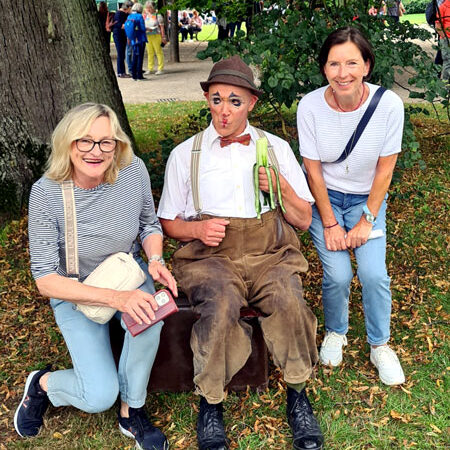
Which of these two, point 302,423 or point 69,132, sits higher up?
point 69,132

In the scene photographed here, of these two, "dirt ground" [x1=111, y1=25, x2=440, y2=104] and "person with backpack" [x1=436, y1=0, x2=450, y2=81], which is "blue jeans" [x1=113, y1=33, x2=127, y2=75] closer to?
"dirt ground" [x1=111, y1=25, x2=440, y2=104]

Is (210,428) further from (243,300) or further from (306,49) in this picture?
(306,49)

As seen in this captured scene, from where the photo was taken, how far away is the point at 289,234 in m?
3.30

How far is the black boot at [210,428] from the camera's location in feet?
9.70

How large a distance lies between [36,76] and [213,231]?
261 cm

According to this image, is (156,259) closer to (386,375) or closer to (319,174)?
(319,174)

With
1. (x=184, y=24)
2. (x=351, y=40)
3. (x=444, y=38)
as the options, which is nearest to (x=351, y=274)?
(x=351, y=40)

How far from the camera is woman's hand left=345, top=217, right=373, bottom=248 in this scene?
3.38m

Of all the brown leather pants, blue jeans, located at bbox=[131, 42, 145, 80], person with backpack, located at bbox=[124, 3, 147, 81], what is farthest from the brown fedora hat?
person with backpack, located at bbox=[124, 3, 147, 81]

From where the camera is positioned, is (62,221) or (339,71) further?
(339,71)

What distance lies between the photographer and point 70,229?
2914 millimetres

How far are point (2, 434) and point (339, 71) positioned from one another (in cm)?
259

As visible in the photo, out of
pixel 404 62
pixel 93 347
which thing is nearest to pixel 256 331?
pixel 93 347

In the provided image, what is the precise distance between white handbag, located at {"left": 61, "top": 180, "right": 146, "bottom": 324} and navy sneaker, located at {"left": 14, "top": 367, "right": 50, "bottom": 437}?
0.54 m
